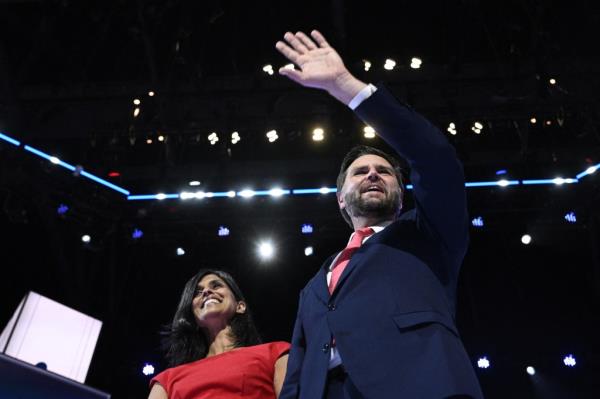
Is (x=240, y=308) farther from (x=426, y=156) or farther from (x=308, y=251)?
(x=308, y=251)

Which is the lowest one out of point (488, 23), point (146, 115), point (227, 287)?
→ point (227, 287)

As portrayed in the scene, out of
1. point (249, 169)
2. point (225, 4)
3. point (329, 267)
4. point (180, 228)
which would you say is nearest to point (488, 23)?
point (225, 4)

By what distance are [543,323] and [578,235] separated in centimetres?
108

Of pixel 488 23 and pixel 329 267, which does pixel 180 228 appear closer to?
pixel 488 23

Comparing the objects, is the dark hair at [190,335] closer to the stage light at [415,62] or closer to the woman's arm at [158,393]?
the woman's arm at [158,393]

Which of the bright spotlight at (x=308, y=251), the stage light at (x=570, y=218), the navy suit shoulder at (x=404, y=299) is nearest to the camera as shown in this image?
the navy suit shoulder at (x=404, y=299)

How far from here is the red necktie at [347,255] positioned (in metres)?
1.60

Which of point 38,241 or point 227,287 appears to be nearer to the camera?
point 227,287

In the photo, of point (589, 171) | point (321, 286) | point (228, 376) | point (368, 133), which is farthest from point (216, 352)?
point (589, 171)

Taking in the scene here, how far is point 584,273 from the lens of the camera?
691cm

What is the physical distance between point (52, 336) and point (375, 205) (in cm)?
480

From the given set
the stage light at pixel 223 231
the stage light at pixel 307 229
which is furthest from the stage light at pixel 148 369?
the stage light at pixel 307 229

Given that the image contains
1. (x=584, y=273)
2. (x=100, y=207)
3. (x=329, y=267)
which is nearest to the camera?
(x=329, y=267)

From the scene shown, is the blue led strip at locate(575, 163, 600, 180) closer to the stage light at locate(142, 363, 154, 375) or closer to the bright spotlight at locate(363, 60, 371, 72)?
the bright spotlight at locate(363, 60, 371, 72)
